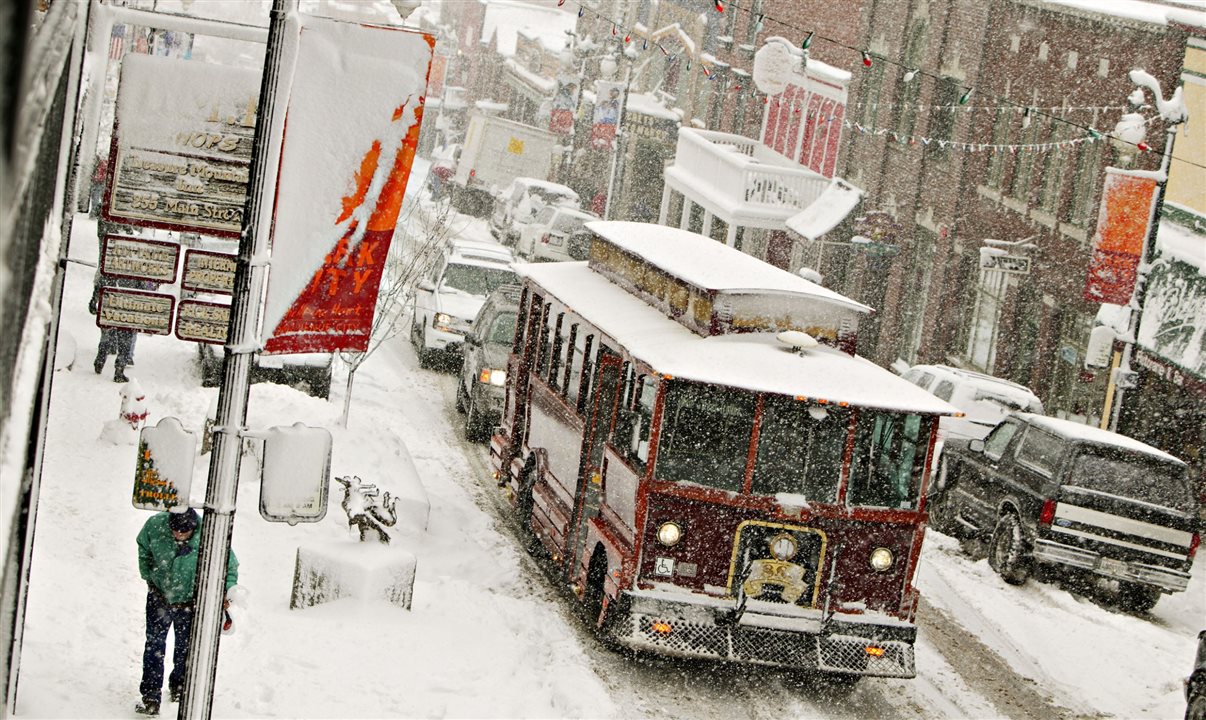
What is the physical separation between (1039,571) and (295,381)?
974 centimetres

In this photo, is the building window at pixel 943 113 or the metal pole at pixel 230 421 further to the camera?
the building window at pixel 943 113

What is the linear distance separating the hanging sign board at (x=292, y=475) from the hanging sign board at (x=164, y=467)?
349mm

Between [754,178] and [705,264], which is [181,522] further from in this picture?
[754,178]

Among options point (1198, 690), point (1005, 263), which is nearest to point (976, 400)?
→ point (1005, 263)

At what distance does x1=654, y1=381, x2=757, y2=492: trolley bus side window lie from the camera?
11.3 meters

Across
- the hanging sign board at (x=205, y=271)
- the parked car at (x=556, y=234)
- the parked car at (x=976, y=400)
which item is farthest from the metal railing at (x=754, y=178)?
the hanging sign board at (x=205, y=271)

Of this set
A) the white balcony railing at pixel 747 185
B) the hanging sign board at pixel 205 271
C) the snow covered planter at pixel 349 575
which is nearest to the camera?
the hanging sign board at pixel 205 271

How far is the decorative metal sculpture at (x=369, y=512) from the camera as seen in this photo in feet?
39.7

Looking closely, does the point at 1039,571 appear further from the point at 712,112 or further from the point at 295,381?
the point at 712,112

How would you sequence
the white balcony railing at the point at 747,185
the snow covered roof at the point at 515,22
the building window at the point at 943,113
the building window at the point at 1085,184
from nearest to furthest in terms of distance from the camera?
the building window at the point at 1085,184 → the building window at the point at 943,113 → the white balcony railing at the point at 747,185 → the snow covered roof at the point at 515,22

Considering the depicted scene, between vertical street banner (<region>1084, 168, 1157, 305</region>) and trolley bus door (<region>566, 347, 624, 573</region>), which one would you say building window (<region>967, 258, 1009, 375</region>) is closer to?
vertical street banner (<region>1084, 168, 1157, 305</region>)

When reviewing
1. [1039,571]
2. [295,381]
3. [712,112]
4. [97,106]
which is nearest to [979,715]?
[1039,571]

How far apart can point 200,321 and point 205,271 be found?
0.90ft

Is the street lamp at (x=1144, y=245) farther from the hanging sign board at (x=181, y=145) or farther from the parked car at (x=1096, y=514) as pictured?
the hanging sign board at (x=181, y=145)
